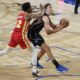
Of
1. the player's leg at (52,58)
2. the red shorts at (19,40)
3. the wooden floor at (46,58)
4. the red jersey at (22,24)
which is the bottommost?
the wooden floor at (46,58)

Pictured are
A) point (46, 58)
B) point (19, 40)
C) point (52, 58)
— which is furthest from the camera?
point (46, 58)

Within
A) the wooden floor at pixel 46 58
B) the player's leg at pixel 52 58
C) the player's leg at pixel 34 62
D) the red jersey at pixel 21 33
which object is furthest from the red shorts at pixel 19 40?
the wooden floor at pixel 46 58

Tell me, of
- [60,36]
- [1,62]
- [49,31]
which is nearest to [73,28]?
[60,36]

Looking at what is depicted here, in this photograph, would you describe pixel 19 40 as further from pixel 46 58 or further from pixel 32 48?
pixel 46 58

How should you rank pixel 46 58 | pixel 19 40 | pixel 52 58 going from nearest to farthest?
pixel 19 40 → pixel 52 58 → pixel 46 58

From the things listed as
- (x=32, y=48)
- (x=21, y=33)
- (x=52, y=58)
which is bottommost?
(x=52, y=58)

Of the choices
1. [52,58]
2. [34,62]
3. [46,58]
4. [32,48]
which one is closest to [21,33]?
[32,48]

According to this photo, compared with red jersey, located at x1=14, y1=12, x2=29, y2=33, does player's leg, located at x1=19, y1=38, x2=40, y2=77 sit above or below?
below

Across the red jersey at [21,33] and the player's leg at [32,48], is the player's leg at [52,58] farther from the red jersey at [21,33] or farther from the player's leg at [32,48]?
the red jersey at [21,33]

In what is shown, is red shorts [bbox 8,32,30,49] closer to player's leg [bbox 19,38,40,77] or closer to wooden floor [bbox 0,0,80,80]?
player's leg [bbox 19,38,40,77]

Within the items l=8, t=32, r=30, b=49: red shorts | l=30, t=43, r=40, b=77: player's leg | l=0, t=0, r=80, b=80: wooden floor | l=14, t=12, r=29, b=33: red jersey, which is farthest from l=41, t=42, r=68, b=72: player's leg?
l=14, t=12, r=29, b=33: red jersey

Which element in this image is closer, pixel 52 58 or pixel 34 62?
pixel 34 62

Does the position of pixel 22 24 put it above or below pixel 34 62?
above

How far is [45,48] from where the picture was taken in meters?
7.88
